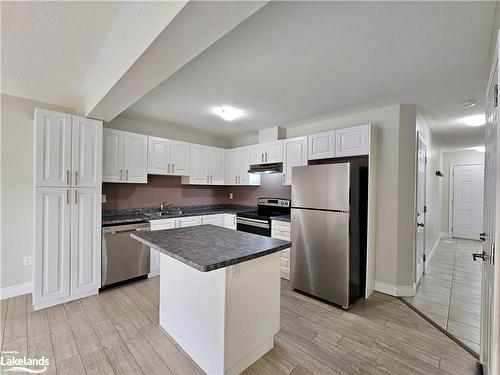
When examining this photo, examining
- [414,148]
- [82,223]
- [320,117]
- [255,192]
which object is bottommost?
[82,223]

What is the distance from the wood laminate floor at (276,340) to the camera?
1780 mm

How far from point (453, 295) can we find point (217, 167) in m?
4.35

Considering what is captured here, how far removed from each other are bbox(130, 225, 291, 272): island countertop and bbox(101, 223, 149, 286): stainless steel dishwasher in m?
1.30

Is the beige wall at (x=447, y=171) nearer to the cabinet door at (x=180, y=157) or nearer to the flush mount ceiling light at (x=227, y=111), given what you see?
the flush mount ceiling light at (x=227, y=111)

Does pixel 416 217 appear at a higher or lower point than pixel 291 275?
higher

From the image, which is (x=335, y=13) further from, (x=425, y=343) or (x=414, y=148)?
(x=425, y=343)

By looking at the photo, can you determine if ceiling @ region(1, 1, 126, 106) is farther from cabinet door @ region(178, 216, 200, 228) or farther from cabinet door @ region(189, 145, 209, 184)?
cabinet door @ region(178, 216, 200, 228)

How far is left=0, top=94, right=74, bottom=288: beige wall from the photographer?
2760 millimetres

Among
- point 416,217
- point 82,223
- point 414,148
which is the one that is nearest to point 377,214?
→ point 416,217

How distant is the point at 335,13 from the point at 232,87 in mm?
1361

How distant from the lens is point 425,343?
6.82 ft

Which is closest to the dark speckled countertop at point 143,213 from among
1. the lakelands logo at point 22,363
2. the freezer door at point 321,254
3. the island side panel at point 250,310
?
the lakelands logo at point 22,363

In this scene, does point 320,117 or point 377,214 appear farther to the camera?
point 320,117

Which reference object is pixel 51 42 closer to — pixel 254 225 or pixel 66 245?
pixel 66 245
